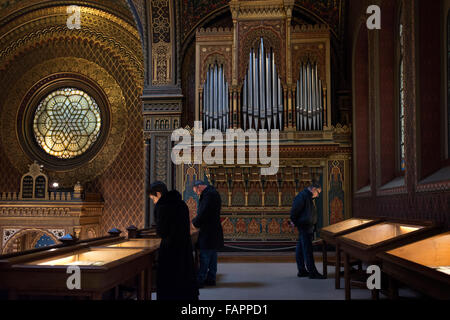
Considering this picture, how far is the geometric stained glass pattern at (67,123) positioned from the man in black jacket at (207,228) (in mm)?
6830

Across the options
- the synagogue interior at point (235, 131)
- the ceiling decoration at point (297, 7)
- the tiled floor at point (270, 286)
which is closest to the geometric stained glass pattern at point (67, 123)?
the synagogue interior at point (235, 131)

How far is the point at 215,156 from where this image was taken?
9562mm

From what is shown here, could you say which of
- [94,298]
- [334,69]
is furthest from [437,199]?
[334,69]

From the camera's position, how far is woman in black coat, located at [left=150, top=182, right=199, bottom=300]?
4.25m

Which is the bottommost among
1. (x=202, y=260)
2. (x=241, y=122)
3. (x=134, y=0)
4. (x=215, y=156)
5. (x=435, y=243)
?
→ (x=202, y=260)

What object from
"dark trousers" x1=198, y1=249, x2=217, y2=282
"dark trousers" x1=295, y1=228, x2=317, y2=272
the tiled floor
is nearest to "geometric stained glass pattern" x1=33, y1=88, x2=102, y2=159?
the tiled floor

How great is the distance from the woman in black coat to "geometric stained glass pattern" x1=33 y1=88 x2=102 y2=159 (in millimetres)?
8748

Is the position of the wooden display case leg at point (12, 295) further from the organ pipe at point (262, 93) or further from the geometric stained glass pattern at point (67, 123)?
the geometric stained glass pattern at point (67, 123)

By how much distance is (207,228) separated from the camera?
6.50 m

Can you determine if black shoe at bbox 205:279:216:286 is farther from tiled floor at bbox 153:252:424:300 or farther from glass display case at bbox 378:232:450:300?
glass display case at bbox 378:232:450:300

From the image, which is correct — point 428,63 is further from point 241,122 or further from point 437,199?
point 241,122

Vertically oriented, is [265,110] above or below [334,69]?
below
